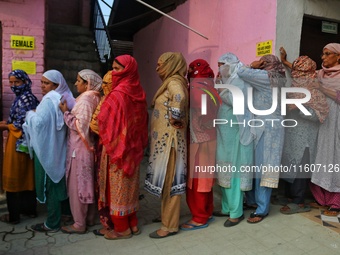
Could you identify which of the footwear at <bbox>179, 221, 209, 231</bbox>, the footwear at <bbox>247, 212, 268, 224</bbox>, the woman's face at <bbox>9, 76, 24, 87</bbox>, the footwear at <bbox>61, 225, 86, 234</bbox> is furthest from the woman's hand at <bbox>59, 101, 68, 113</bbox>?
the footwear at <bbox>247, 212, 268, 224</bbox>

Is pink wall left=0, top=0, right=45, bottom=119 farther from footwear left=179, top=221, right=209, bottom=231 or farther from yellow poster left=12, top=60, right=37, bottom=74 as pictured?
footwear left=179, top=221, right=209, bottom=231

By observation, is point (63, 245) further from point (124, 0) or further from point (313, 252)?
point (124, 0)

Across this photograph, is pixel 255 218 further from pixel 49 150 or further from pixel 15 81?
pixel 15 81

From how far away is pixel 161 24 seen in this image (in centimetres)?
587

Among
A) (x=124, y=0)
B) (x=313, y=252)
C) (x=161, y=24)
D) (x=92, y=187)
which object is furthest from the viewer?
(x=124, y=0)

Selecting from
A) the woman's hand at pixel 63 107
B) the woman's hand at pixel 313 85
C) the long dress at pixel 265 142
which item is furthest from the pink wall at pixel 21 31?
the woman's hand at pixel 313 85

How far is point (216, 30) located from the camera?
13.8 ft

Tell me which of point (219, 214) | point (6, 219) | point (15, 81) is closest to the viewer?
point (15, 81)

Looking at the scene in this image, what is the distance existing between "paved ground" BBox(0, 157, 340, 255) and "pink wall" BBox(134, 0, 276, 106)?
6.36 ft

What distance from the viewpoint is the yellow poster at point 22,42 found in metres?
3.37

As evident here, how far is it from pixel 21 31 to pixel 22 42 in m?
0.12

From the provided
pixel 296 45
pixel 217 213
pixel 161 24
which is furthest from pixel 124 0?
pixel 217 213

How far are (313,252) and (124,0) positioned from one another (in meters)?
5.93

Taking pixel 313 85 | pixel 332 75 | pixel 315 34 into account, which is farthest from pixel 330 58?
pixel 315 34
